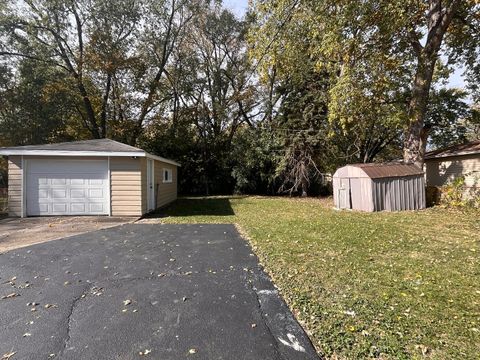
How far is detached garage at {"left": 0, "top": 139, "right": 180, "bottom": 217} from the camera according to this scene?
30.0 ft

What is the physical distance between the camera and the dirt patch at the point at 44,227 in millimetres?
6301

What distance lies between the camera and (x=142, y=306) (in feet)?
10.8

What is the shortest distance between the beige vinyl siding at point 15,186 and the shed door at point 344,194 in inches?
478

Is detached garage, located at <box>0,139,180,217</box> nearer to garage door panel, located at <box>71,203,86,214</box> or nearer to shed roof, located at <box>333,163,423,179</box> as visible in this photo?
garage door panel, located at <box>71,203,86,214</box>

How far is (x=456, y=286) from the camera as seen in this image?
3.69m

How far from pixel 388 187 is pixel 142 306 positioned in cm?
1000

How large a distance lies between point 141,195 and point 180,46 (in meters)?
16.6

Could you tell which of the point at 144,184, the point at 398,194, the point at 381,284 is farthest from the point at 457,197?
the point at 144,184

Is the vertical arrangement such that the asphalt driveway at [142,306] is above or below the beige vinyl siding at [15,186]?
below

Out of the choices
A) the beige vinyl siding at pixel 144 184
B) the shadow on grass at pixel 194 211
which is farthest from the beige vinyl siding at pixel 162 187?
the beige vinyl siding at pixel 144 184

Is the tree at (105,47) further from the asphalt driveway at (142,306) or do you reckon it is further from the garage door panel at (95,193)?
the asphalt driveway at (142,306)

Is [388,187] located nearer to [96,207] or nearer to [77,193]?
[96,207]

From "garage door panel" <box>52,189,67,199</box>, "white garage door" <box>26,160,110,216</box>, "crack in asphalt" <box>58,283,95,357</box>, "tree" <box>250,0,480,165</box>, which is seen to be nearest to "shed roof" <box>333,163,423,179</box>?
"tree" <box>250,0,480,165</box>

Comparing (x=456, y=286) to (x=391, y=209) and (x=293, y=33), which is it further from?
(x=293, y=33)
